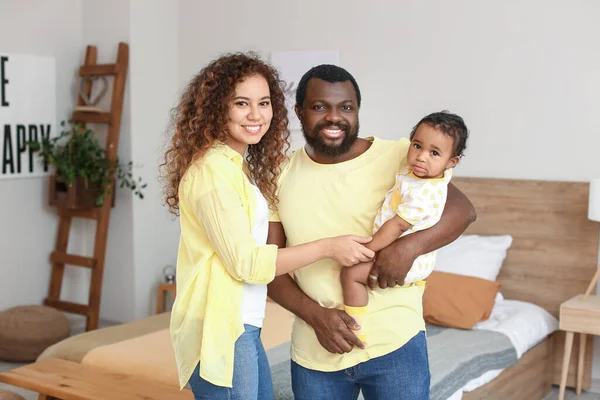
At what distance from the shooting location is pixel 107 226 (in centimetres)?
495

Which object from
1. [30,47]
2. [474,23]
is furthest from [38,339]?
[474,23]

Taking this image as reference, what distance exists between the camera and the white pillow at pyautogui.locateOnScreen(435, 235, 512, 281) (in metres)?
3.96

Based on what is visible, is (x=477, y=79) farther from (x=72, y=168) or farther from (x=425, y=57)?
(x=72, y=168)

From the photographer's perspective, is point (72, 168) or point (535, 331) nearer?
point (535, 331)

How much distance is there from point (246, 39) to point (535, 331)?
2.50 meters

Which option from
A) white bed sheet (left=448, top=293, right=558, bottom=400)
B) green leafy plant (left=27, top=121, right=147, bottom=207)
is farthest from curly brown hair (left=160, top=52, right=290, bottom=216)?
green leafy plant (left=27, top=121, right=147, bottom=207)

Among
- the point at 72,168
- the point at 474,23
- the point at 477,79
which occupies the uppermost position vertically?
the point at 474,23

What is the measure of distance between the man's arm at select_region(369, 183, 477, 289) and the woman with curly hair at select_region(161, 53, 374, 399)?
0.06 metres

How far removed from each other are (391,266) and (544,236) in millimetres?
2542

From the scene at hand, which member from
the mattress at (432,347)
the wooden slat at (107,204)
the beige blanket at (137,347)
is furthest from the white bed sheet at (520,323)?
the wooden slat at (107,204)

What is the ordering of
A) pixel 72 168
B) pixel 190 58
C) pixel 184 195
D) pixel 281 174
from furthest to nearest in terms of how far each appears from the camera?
pixel 190 58 < pixel 72 168 < pixel 281 174 < pixel 184 195

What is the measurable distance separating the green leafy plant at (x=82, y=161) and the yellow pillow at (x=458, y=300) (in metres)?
1.96

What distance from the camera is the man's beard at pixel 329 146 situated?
1.74 meters

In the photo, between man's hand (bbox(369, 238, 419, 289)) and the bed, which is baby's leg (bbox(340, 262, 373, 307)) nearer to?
man's hand (bbox(369, 238, 419, 289))
